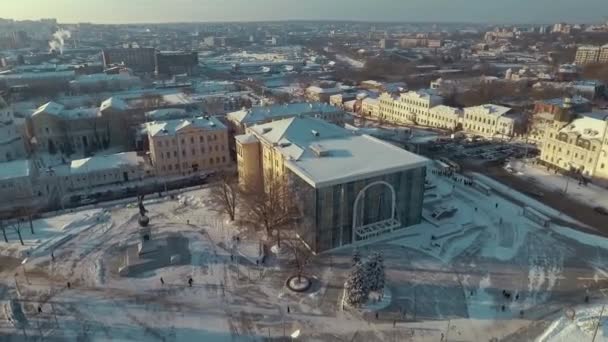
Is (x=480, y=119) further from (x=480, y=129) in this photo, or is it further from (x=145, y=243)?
(x=145, y=243)

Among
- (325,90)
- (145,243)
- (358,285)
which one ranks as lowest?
(145,243)

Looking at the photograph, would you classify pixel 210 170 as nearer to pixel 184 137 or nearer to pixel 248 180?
pixel 184 137

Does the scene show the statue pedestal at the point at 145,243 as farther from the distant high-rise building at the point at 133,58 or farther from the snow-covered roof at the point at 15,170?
the distant high-rise building at the point at 133,58

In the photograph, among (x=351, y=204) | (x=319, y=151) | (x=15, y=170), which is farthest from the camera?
(x=15, y=170)

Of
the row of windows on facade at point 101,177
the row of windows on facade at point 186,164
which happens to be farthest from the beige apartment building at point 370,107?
the row of windows on facade at point 101,177

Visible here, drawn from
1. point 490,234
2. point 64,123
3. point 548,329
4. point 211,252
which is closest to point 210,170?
point 211,252

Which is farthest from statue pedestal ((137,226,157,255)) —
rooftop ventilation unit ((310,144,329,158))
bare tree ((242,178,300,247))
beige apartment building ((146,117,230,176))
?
beige apartment building ((146,117,230,176))

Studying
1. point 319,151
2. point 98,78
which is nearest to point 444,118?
point 319,151
